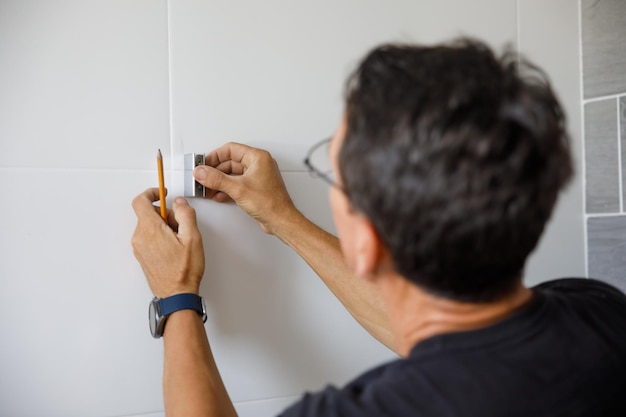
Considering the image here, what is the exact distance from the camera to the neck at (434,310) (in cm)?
64

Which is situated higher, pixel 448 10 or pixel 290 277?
pixel 448 10

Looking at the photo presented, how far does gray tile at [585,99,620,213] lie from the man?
63 centimetres

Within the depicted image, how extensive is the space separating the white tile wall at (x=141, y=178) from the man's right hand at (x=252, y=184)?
30 mm

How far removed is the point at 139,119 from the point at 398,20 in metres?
0.47

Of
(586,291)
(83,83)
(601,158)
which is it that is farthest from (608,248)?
(83,83)

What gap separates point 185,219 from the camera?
3.03 ft

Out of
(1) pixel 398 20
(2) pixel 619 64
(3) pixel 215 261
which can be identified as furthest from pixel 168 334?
(2) pixel 619 64

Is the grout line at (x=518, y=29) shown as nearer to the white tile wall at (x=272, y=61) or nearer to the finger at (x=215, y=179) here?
the white tile wall at (x=272, y=61)

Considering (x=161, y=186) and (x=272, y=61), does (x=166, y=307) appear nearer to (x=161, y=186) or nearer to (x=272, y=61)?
(x=161, y=186)

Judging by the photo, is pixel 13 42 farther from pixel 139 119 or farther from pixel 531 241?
pixel 531 241

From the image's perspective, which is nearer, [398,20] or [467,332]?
[467,332]

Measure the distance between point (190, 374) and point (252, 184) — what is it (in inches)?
11.2

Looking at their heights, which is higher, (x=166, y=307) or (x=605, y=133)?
(x=605, y=133)

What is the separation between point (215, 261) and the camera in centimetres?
100
